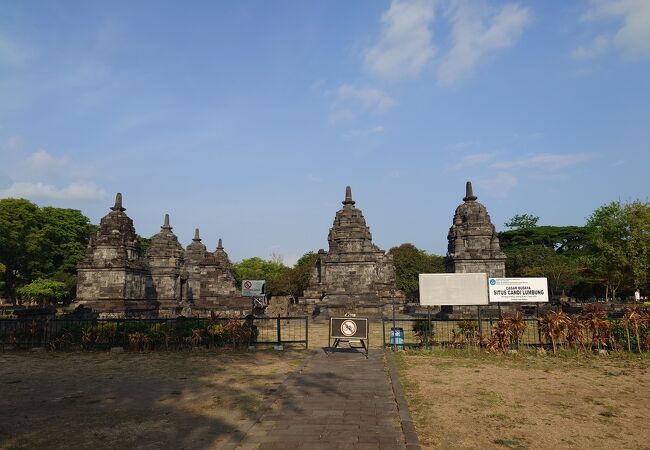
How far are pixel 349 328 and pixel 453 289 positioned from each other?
4345 mm

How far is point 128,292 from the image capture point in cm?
2733

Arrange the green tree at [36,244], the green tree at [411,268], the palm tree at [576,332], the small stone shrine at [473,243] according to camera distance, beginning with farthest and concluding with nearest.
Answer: the green tree at [411,268]
the green tree at [36,244]
the small stone shrine at [473,243]
the palm tree at [576,332]

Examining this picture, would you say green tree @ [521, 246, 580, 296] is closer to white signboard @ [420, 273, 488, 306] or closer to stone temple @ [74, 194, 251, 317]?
stone temple @ [74, 194, 251, 317]

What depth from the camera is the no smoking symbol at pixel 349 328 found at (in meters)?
14.3

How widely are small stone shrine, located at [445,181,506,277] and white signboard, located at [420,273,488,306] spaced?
12684 millimetres

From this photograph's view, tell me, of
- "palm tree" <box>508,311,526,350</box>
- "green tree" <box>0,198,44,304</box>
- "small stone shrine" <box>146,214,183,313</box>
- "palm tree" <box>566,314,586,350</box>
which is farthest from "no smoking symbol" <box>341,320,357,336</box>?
"green tree" <box>0,198,44,304</box>

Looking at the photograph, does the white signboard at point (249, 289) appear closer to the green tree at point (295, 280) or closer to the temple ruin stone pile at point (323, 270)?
the temple ruin stone pile at point (323, 270)

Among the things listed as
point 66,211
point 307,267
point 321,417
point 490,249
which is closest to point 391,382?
point 321,417

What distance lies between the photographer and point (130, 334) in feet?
52.2

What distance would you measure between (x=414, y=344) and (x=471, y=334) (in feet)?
6.63

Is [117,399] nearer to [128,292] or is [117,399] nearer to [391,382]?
[391,382]

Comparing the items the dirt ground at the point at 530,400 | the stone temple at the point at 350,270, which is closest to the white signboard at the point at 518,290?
the dirt ground at the point at 530,400

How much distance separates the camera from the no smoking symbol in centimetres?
1432

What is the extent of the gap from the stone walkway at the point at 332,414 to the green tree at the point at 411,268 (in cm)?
5101
